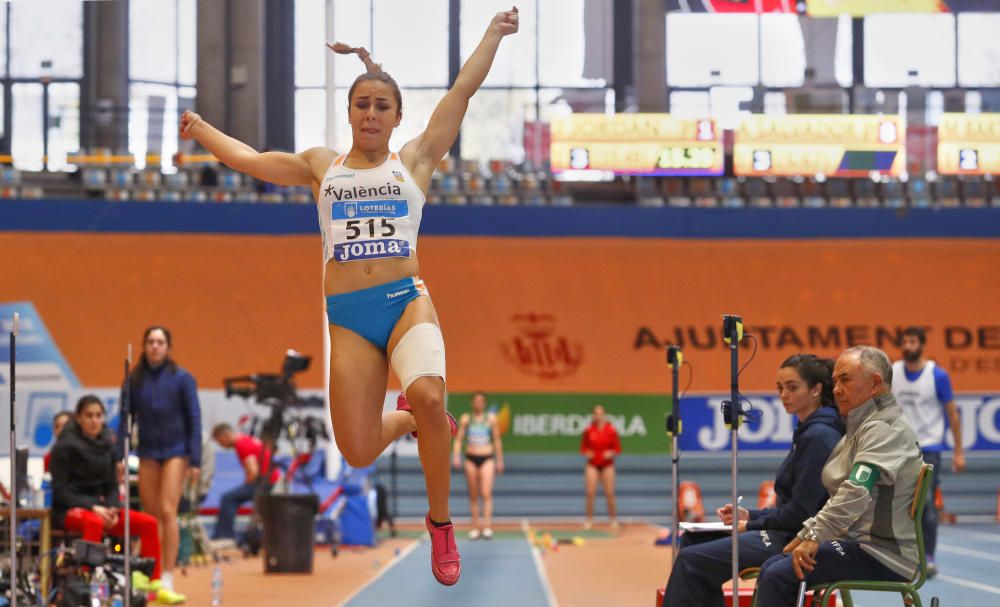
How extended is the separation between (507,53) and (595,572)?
1302 centimetres

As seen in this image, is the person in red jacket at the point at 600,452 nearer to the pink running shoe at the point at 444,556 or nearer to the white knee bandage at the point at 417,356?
the pink running shoe at the point at 444,556

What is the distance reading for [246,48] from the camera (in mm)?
21297

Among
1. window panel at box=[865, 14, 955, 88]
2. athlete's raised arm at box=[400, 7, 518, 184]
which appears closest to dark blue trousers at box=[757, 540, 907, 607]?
athlete's raised arm at box=[400, 7, 518, 184]

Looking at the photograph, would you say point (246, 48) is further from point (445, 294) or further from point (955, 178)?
point (955, 178)

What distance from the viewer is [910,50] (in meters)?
21.3

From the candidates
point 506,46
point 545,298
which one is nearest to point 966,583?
point 545,298

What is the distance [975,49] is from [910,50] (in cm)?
104

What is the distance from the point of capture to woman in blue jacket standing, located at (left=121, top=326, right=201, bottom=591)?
7723 mm

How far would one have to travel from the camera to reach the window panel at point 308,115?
70.8ft

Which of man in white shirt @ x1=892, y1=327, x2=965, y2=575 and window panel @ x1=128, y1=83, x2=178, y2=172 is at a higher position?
window panel @ x1=128, y1=83, x2=178, y2=172

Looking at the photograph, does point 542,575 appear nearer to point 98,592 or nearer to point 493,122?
point 98,592

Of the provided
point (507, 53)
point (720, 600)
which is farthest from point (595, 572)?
point (507, 53)

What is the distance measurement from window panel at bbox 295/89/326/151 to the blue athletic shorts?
58.1ft

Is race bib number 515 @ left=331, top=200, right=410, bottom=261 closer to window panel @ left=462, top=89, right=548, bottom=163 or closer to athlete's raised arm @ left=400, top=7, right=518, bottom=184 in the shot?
athlete's raised arm @ left=400, top=7, right=518, bottom=184
